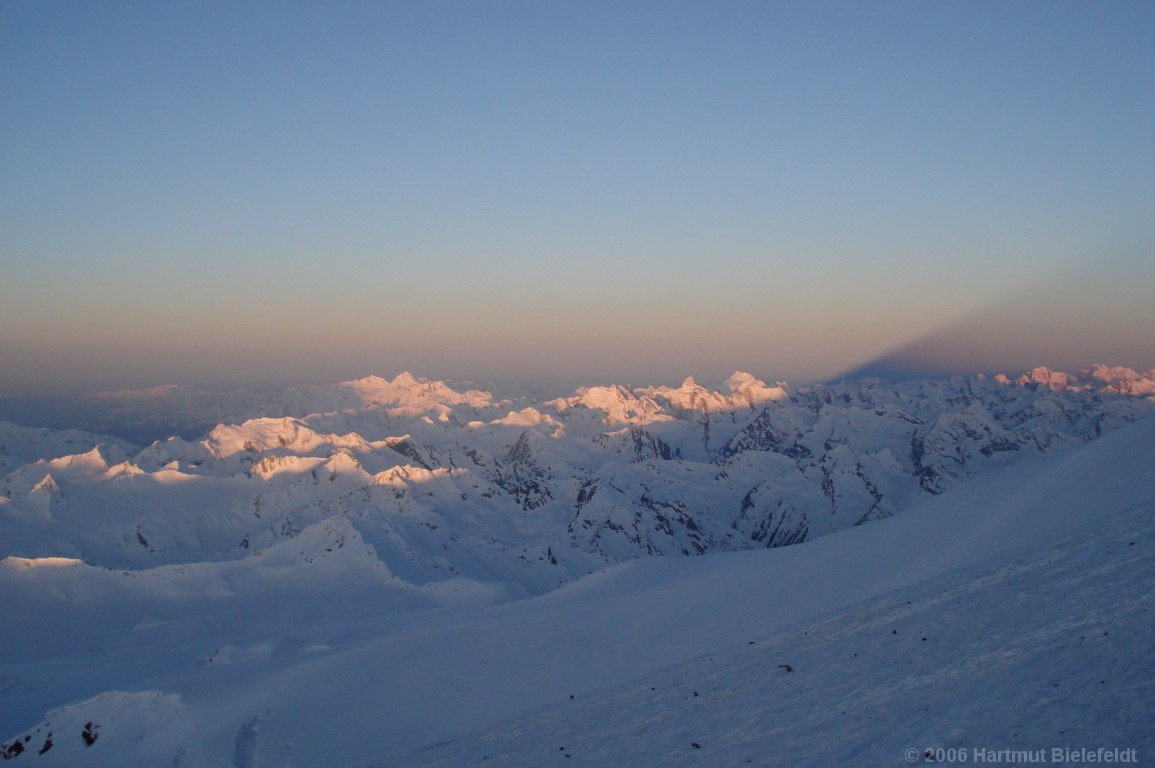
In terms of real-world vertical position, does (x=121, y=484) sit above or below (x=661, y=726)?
below

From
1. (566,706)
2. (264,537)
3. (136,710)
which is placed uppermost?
(566,706)

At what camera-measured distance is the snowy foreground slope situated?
913cm

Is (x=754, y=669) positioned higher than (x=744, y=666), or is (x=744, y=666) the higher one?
(x=754, y=669)

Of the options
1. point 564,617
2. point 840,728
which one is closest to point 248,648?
point 564,617

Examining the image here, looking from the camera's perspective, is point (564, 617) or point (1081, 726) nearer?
point (1081, 726)

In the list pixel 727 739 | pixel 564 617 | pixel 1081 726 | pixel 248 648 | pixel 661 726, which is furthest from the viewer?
pixel 248 648

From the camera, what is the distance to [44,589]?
88188mm

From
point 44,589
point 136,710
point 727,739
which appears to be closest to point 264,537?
point 44,589

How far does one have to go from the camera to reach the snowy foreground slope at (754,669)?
913 centimetres

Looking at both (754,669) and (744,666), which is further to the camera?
(744,666)

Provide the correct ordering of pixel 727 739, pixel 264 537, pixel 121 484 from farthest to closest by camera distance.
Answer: pixel 121 484, pixel 264 537, pixel 727 739

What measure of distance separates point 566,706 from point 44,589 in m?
104

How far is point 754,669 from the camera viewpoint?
14.5m

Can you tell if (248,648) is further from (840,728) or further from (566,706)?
(840,728)
